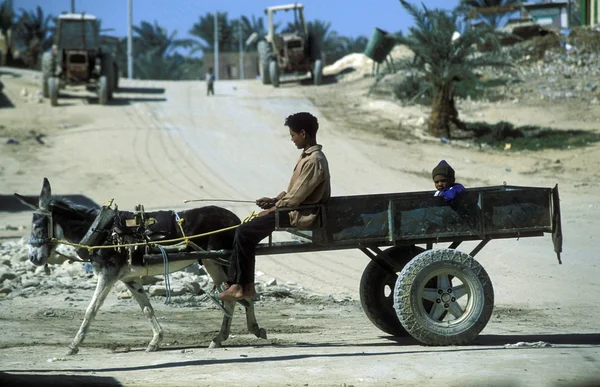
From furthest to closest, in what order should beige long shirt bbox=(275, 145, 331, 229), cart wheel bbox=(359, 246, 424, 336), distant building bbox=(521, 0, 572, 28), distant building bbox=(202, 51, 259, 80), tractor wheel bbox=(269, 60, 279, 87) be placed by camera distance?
distant building bbox=(202, 51, 259, 80), distant building bbox=(521, 0, 572, 28), tractor wheel bbox=(269, 60, 279, 87), cart wheel bbox=(359, 246, 424, 336), beige long shirt bbox=(275, 145, 331, 229)

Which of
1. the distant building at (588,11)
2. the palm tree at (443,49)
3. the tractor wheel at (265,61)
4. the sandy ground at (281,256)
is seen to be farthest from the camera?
the distant building at (588,11)

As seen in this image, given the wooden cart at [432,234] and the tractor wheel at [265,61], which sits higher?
the tractor wheel at [265,61]

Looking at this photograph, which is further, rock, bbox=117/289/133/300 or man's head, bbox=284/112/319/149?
rock, bbox=117/289/133/300

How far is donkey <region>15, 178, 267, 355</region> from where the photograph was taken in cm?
873

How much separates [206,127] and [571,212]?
14376mm

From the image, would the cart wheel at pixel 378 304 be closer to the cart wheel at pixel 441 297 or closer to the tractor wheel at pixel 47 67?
the cart wheel at pixel 441 297

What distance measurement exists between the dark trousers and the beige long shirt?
201mm

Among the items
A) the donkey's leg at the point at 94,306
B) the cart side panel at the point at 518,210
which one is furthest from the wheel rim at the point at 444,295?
the donkey's leg at the point at 94,306

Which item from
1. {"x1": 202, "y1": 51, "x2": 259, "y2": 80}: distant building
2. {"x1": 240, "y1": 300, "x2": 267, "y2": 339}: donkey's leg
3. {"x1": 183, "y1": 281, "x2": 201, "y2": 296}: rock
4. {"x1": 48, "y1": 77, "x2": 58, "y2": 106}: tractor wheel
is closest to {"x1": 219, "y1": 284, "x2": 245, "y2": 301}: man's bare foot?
{"x1": 240, "y1": 300, "x2": 267, "y2": 339}: donkey's leg

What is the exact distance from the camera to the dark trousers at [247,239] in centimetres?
842

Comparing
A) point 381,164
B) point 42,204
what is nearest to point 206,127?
point 381,164

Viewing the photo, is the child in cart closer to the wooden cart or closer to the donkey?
the wooden cart

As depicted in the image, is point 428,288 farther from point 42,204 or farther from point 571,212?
point 571,212

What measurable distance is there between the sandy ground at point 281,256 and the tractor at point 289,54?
36.7 inches
